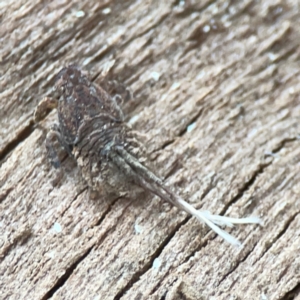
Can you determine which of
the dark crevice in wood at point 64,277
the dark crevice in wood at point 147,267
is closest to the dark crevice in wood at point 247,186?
the dark crevice in wood at point 147,267

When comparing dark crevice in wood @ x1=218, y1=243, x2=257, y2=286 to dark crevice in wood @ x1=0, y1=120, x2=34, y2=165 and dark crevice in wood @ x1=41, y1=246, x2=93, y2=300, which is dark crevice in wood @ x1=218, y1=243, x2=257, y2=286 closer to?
dark crevice in wood @ x1=41, y1=246, x2=93, y2=300

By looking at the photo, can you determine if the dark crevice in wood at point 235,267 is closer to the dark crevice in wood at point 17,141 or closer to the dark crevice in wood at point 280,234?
the dark crevice in wood at point 280,234

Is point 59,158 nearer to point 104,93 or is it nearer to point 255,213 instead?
point 104,93

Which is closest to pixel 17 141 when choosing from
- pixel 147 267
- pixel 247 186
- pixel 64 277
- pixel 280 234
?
pixel 64 277

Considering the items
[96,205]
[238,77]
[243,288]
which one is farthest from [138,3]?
[243,288]

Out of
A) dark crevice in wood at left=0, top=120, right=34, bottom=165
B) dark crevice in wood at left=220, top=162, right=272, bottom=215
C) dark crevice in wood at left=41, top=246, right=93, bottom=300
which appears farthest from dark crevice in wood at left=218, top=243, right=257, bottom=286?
dark crevice in wood at left=0, top=120, right=34, bottom=165

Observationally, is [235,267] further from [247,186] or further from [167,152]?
[167,152]

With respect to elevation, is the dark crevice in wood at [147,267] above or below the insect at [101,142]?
below
